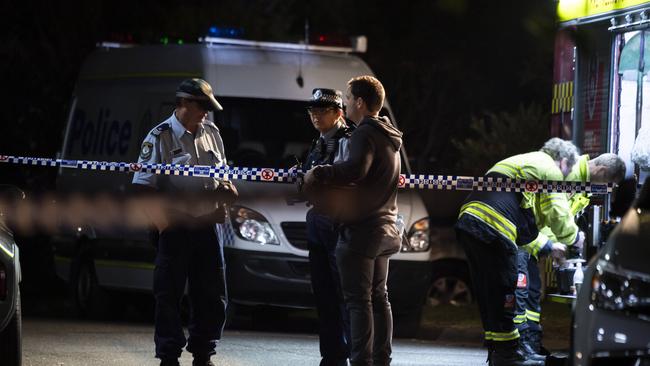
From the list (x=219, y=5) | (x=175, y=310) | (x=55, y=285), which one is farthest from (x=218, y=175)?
(x=219, y=5)

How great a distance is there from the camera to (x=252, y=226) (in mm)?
11117

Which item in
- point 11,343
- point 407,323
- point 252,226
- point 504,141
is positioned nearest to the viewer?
point 11,343

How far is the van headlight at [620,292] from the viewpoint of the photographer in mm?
5629

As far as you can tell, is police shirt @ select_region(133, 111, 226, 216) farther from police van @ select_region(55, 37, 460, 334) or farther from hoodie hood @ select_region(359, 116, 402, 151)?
police van @ select_region(55, 37, 460, 334)

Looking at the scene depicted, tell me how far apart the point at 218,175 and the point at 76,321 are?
15.2ft

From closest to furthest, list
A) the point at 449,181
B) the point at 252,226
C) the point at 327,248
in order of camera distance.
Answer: the point at 327,248 < the point at 449,181 < the point at 252,226

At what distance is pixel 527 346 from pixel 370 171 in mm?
2258

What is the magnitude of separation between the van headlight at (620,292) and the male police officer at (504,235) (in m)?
2.84

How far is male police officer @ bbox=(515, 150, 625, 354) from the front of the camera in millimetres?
9008

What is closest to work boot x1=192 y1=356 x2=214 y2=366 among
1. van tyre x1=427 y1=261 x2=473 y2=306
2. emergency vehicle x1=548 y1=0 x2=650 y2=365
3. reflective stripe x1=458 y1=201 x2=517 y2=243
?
reflective stripe x1=458 y1=201 x2=517 y2=243

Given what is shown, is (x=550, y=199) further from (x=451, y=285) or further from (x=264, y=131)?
(x=451, y=285)

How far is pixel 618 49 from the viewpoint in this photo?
10.0 metres

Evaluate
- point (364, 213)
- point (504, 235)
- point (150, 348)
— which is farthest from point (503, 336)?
point (150, 348)

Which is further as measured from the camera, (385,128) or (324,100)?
(324,100)
